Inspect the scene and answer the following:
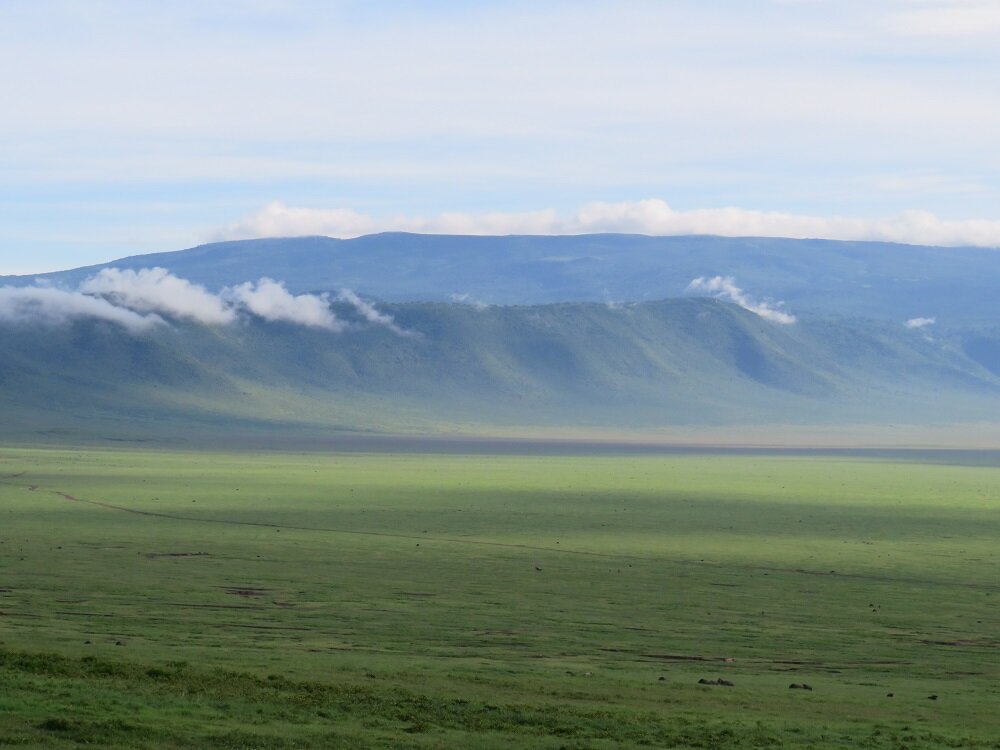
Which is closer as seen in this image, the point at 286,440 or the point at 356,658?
the point at 356,658

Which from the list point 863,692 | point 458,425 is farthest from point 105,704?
point 458,425

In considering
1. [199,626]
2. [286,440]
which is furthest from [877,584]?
[286,440]

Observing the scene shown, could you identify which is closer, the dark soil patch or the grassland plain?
the grassland plain

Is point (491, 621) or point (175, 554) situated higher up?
point (491, 621)

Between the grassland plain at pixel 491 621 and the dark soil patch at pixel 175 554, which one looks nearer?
the grassland plain at pixel 491 621

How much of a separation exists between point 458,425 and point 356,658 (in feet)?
527

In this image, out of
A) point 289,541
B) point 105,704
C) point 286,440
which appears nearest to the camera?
point 105,704

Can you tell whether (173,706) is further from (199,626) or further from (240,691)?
(199,626)

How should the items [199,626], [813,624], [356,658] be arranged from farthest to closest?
[813,624], [199,626], [356,658]

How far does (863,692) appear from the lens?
23.7 m

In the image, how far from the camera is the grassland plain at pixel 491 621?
1983 cm

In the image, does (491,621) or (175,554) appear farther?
(175,554)

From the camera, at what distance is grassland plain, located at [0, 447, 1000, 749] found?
1983cm

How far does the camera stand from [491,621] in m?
31.2
